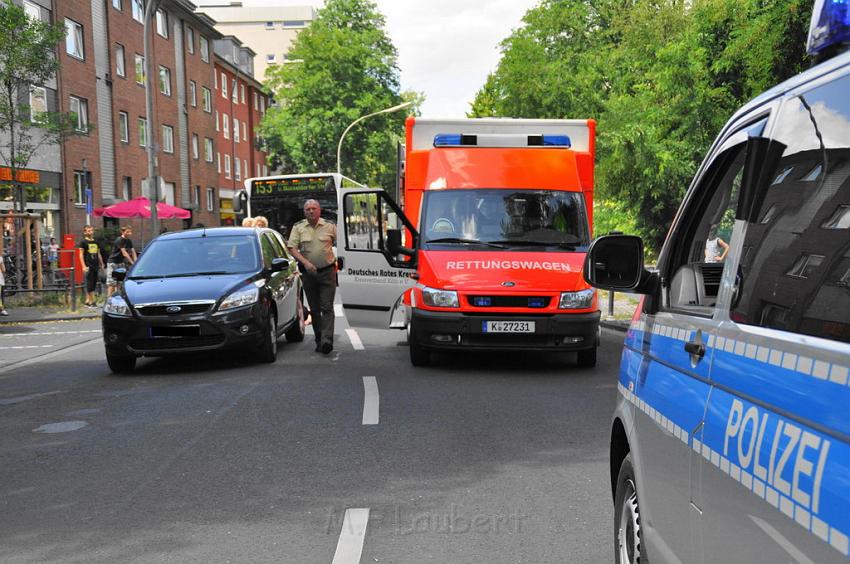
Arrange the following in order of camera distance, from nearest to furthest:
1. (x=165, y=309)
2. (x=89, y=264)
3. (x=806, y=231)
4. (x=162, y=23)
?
(x=806, y=231) < (x=165, y=309) < (x=89, y=264) < (x=162, y=23)

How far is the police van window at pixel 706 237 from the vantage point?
2.71 metres

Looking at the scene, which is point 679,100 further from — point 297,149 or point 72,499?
point 297,149

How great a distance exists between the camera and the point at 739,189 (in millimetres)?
2580

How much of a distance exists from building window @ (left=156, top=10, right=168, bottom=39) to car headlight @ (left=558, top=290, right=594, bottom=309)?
3980cm

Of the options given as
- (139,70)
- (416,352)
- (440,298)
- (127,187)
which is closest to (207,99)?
(139,70)

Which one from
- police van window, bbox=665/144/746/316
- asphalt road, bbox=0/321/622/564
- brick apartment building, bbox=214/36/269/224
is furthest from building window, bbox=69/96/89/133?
police van window, bbox=665/144/746/316

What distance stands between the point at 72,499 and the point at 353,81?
51.5m

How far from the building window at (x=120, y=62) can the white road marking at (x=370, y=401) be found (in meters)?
33.9

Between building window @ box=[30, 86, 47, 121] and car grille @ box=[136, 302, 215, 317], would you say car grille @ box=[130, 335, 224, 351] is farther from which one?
building window @ box=[30, 86, 47, 121]

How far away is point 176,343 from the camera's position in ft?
33.6

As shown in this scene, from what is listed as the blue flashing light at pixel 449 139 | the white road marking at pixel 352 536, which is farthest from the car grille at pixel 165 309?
the white road marking at pixel 352 536

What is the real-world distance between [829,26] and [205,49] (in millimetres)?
54434

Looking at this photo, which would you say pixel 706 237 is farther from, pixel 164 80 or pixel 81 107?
pixel 164 80

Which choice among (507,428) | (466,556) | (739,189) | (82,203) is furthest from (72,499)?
(82,203)
